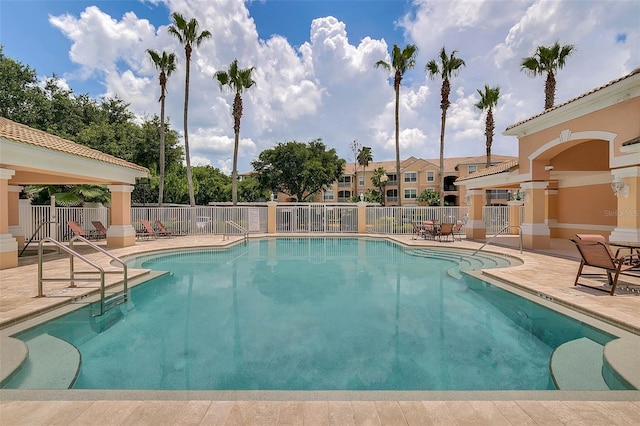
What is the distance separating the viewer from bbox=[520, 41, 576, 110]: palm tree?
20156 mm

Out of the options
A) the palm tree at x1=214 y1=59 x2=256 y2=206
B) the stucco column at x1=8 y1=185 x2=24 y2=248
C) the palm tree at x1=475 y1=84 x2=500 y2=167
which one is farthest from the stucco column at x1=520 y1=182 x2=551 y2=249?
the stucco column at x1=8 y1=185 x2=24 y2=248

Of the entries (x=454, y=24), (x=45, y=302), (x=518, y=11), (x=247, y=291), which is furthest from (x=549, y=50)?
(x=45, y=302)

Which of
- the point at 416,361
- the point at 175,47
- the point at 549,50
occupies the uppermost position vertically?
the point at 175,47

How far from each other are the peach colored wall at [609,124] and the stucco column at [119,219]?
1772 centimetres

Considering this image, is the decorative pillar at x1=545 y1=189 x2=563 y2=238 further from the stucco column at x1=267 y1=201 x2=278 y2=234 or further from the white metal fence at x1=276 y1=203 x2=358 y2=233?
the stucco column at x1=267 y1=201 x2=278 y2=234

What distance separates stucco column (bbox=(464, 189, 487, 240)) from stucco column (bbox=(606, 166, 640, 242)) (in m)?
8.69

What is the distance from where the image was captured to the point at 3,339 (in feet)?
13.8

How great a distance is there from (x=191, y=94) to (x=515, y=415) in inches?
1003

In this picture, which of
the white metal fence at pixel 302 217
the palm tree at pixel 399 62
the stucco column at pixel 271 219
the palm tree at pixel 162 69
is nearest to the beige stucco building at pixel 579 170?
the white metal fence at pixel 302 217

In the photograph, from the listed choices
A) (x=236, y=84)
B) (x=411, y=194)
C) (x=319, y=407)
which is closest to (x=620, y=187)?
(x=319, y=407)

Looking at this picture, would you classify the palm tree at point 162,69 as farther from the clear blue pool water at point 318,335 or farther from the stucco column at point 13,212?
the clear blue pool water at point 318,335

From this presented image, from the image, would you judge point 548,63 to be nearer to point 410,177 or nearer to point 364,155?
point 410,177

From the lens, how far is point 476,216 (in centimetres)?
1819

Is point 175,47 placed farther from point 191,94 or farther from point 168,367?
point 168,367
